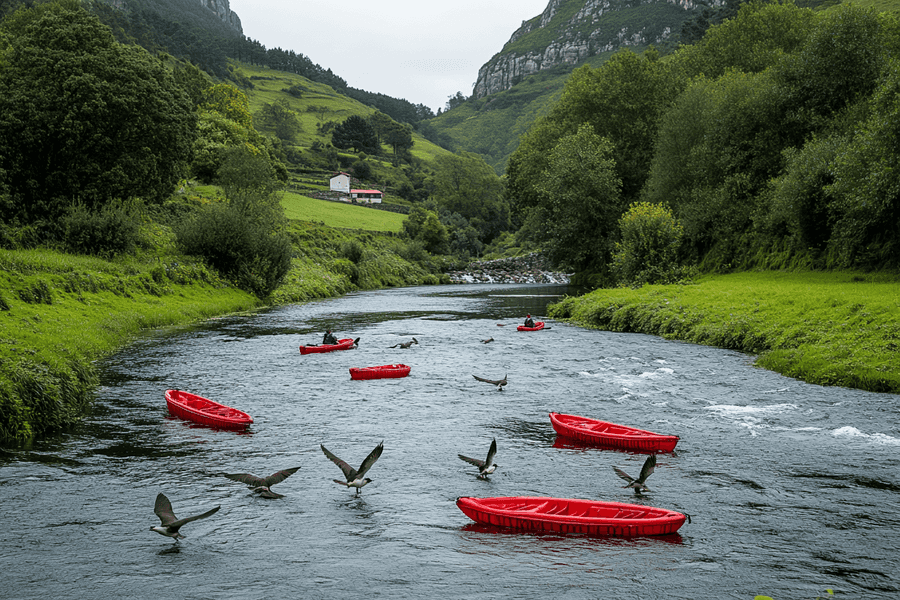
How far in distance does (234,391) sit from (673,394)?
44.1ft

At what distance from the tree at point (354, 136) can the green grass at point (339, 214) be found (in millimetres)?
60039

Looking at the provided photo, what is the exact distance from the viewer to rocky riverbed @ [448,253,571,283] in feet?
316

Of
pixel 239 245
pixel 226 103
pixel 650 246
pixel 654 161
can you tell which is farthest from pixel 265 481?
pixel 226 103

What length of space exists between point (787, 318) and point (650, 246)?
2212cm

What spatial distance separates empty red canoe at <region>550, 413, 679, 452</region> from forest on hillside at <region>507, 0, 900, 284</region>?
22.6m

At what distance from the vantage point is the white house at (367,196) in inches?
5344

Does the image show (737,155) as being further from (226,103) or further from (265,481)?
(226,103)

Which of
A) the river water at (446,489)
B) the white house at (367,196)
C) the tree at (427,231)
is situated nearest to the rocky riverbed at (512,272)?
the tree at (427,231)

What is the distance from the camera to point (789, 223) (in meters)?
39.7

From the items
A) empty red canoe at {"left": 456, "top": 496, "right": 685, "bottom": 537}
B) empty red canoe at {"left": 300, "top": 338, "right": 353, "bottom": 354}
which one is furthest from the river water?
empty red canoe at {"left": 300, "top": 338, "right": 353, "bottom": 354}

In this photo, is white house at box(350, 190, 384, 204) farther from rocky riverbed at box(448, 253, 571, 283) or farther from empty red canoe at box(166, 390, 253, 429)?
empty red canoe at box(166, 390, 253, 429)

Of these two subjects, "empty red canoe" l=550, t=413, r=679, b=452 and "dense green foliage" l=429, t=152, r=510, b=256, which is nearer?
"empty red canoe" l=550, t=413, r=679, b=452

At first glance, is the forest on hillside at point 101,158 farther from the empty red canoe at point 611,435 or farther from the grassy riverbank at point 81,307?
the empty red canoe at point 611,435

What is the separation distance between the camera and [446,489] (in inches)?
462
